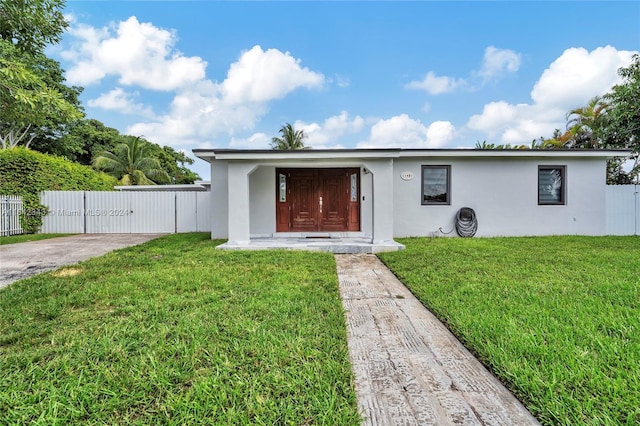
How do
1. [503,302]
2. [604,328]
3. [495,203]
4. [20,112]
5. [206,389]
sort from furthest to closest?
[495,203] → [20,112] → [503,302] → [604,328] → [206,389]

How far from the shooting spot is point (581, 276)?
3902mm

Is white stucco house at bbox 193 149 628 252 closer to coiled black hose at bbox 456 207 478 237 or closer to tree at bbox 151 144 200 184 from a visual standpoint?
coiled black hose at bbox 456 207 478 237

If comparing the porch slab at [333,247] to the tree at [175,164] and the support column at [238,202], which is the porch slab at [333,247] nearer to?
the support column at [238,202]

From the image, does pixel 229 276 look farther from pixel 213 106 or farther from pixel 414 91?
pixel 213 106

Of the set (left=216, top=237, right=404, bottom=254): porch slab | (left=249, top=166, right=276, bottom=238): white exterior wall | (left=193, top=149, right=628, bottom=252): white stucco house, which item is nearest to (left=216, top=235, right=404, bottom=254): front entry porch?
(left=216, top=237, right=404, bottom=254): porch slab

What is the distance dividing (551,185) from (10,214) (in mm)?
16811

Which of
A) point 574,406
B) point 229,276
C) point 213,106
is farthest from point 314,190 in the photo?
point 213,106

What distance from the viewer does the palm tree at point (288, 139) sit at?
74.9 feet

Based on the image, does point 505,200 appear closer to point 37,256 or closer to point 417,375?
point 417,375

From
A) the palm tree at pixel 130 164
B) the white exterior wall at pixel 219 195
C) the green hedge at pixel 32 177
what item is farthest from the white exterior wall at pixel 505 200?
the palm tree at pixel 130 164

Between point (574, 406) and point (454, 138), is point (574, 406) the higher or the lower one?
the lower one

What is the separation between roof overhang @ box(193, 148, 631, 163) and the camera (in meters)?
6.46

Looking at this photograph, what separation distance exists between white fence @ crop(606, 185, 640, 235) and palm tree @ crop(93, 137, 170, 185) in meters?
23.4

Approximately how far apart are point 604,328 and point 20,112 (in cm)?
789
